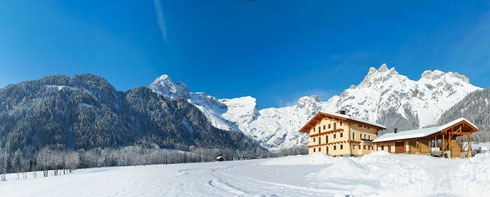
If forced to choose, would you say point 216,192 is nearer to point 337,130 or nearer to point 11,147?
point 337,130

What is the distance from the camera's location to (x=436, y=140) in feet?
150

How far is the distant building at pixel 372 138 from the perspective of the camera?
44978mm

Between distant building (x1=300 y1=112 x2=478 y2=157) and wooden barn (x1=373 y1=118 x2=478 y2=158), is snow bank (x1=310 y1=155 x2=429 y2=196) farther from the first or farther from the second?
distant building (x1=300 y1=112 x2=478 y2=157)

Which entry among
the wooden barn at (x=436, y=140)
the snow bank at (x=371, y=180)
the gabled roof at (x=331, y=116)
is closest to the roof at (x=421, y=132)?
the wooden barn at (x=436, y=140)

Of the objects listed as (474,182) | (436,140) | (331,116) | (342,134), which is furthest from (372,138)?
(474,182)

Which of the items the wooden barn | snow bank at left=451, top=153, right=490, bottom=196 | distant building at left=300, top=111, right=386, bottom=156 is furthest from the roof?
snow bank at left=451, top=153, right=490, bottom=196

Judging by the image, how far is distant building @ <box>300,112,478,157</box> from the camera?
1771 inches

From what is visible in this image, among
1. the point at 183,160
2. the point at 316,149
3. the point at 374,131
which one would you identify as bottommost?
the point at 183,160

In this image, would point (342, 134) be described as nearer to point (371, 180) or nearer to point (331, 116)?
point (331, 116)

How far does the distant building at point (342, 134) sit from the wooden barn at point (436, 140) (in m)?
3.46

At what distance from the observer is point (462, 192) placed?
15.5 meters

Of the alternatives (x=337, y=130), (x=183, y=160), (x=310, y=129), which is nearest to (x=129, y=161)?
(x=183, y=160)

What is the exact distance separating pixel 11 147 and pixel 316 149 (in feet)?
605

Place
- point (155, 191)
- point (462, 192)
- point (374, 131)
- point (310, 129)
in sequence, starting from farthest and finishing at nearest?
point (310, 129) < point (374, 131) < point (155, 191) < point (462, 192)
